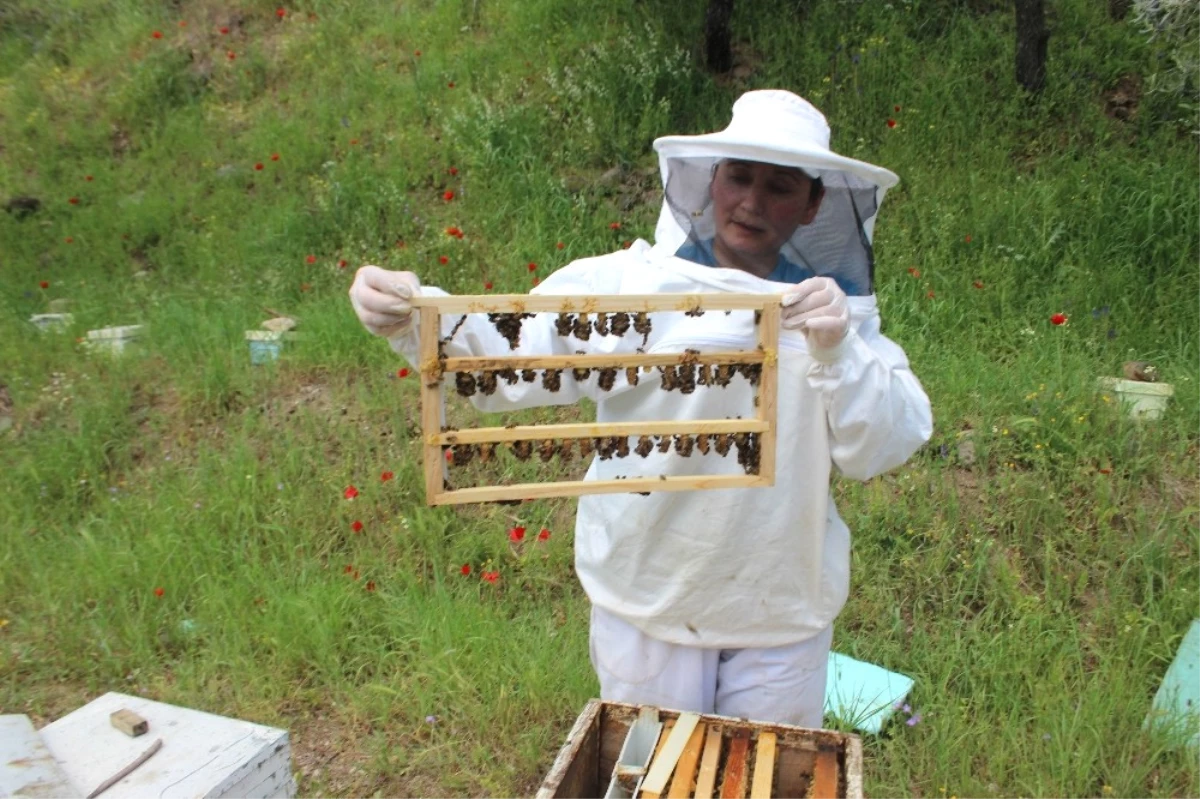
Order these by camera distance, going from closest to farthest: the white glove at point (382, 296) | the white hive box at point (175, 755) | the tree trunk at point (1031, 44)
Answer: the white glove at point (382, 296), the white hive box at point (175, 755), the tree trunk at point (1031, 44)


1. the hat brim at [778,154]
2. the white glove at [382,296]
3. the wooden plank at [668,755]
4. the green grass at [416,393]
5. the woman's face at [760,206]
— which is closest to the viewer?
the wooden plank at [668,755]

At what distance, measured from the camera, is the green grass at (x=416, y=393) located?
3178 mm

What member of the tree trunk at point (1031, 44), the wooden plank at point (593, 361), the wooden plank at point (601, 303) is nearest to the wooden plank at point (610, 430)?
the wooden plank at point (593, 361)

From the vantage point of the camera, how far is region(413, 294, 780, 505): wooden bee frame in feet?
5.45

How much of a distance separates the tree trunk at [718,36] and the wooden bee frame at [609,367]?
213 inches

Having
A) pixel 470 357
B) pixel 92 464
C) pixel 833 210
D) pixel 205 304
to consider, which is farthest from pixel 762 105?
pixel 205 304

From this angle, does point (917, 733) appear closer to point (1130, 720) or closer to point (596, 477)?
point (1130, 720)

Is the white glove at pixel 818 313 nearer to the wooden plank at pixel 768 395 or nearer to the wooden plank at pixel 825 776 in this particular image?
the wooden plank at pixel 768 395

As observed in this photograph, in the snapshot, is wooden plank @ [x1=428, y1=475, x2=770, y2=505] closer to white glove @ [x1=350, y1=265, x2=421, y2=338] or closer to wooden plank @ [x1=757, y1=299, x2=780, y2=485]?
wooden plank @ [x1=757, y1=299, x2=780, y2=485]

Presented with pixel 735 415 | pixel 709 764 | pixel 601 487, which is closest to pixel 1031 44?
pixel 735 415

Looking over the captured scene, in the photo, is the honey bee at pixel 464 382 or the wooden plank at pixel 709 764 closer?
the wooden plank at pixel 709 764

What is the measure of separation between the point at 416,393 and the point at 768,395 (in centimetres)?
320

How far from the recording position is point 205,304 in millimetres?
5781

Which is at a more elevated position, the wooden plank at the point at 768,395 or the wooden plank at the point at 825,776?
the wooden plank at the point at 768,395
